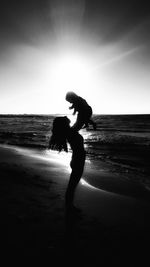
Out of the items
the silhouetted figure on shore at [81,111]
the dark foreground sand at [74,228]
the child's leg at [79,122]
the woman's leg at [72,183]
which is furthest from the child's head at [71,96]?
the dark foreground sand at [74,228]

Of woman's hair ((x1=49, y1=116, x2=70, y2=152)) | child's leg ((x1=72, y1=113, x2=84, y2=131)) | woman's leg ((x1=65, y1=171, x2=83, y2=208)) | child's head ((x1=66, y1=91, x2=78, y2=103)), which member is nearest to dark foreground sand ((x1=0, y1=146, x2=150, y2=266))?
woman's leg ((x1=65, y1=171, x2=83, y2=208))

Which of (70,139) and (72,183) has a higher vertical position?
(70,139)

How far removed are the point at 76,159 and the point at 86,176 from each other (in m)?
4.64

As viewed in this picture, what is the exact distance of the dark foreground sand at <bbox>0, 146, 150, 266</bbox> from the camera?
295cm

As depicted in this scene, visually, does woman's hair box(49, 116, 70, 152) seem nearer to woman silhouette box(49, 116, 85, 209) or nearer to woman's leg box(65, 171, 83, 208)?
woman silhouette box(49, 116, 85, 209)

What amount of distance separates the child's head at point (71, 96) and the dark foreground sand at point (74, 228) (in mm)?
2152

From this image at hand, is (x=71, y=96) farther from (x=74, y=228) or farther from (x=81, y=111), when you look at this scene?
(x=74, y=228)

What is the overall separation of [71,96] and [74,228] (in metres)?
2.33

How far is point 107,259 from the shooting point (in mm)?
2938

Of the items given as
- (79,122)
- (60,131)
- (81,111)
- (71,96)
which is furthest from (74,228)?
(71,96)

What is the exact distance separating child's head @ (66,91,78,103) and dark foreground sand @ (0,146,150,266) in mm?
2152

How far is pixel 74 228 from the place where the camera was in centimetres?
371

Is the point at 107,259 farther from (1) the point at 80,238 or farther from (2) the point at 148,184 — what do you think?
(2) the point at 148,184

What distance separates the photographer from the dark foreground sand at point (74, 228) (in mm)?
2947
